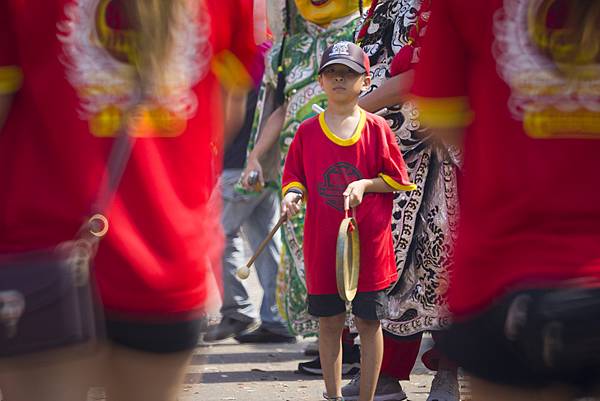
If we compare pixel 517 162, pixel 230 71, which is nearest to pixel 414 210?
pixel 230 71

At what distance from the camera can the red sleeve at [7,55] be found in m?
2.72

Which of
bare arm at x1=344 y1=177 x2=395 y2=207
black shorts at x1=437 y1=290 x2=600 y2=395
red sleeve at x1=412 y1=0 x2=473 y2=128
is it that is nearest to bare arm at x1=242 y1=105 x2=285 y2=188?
bare arm at x1=344 y1=177 x2=395 y2=207

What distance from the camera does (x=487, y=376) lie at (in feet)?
8.95

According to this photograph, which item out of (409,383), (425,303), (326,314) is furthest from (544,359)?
(409,383)

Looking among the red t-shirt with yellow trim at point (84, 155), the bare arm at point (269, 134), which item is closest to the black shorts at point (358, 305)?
the bare arm at point (269, 134)

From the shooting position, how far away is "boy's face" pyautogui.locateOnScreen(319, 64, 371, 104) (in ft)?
18.5

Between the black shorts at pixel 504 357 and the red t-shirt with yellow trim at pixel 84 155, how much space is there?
23.9 inches

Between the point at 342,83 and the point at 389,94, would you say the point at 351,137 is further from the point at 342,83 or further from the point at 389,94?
the point at 389,94

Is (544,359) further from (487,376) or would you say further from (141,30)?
(141,30)

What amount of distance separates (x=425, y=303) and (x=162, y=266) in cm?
342

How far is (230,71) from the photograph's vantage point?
122 inches

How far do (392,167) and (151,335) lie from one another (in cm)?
290

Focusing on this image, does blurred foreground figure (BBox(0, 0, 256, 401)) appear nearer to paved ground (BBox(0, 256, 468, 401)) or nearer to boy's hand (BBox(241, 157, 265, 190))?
paved ground (BBox(0, 256, 468, 401))

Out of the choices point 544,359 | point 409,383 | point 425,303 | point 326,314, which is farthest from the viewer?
point 409,383
